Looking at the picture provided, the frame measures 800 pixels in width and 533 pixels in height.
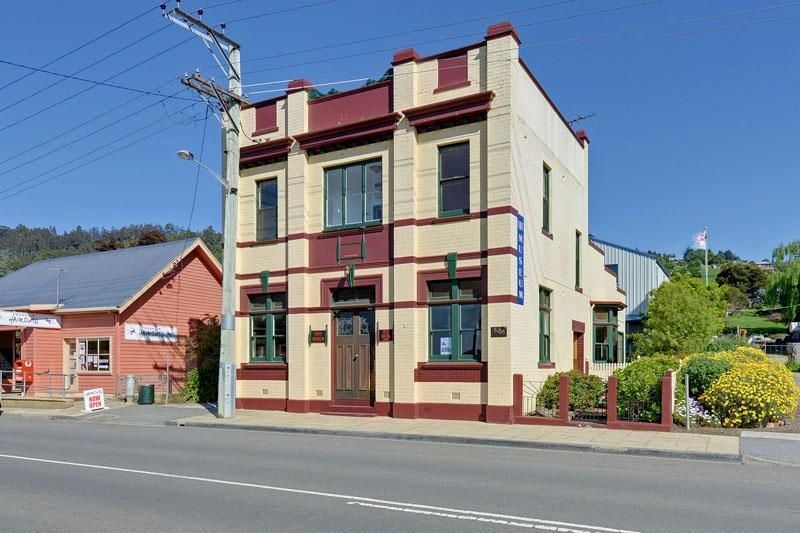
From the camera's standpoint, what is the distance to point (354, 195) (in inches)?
815

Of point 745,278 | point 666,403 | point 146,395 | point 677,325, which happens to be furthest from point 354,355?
point 745,278

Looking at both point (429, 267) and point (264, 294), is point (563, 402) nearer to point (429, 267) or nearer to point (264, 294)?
point (429, 267)

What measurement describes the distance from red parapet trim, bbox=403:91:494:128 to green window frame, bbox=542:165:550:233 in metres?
3.59

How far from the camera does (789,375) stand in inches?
666

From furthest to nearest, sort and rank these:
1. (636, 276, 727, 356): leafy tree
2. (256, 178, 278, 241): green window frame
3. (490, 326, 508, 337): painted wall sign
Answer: (636, 276, 727, 356): leafy tree
(256, 178, 278, 241): green window frame
(490, 326, 508, 337): painted wall sign

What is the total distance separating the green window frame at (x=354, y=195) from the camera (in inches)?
798

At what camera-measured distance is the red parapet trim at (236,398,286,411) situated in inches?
845

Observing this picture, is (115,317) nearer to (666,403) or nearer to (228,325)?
(228,325)

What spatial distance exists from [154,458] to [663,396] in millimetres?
10118

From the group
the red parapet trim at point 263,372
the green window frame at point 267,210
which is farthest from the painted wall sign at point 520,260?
the green window frame at point 267,210

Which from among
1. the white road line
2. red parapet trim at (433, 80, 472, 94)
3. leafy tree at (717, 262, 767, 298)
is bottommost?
the white road line

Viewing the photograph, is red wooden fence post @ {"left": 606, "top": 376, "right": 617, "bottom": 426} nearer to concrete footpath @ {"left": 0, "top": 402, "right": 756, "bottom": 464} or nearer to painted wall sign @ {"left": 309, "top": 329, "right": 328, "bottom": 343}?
concrete footpath @ {"left": 0, "top": 402, "right": 756, "bottom": 464}

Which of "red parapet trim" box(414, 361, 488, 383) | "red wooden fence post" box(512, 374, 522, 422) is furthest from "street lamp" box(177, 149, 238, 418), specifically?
"red wooden fence post" box(512, 374, 522, 422)

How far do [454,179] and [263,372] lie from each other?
27.0 ft
